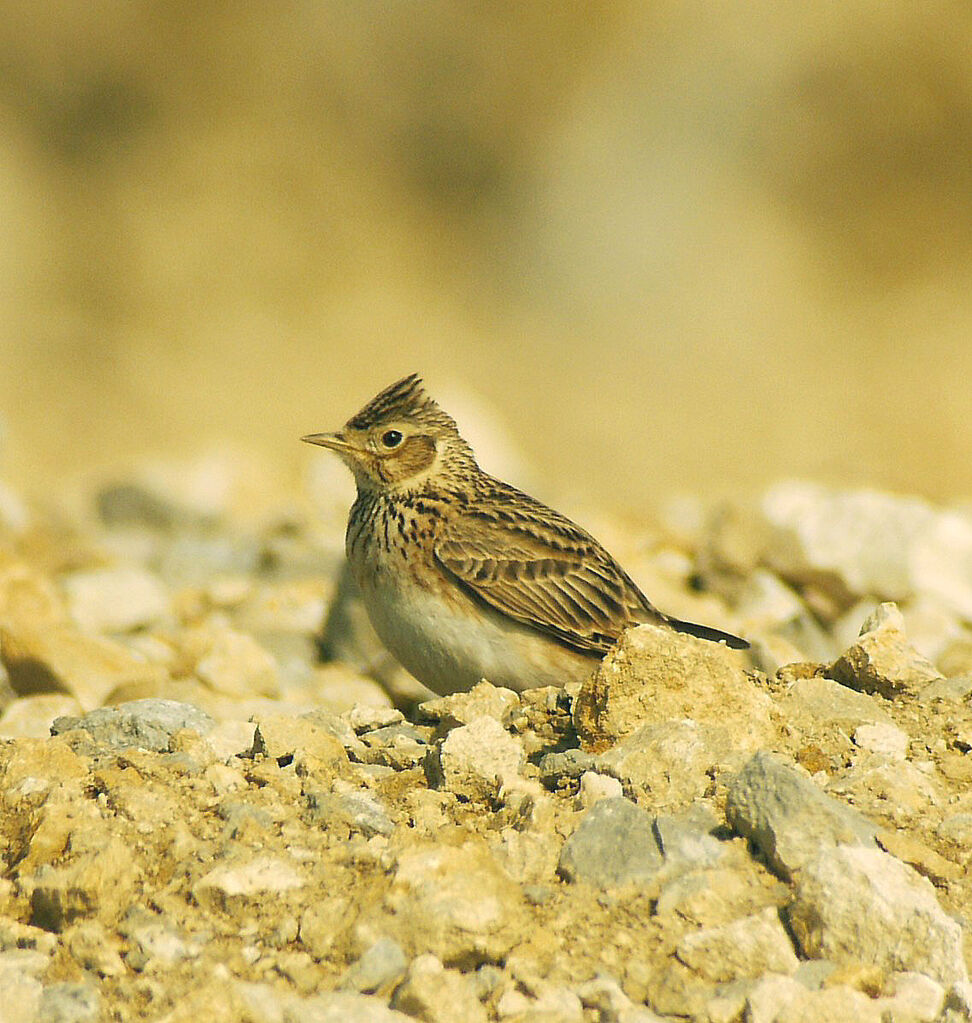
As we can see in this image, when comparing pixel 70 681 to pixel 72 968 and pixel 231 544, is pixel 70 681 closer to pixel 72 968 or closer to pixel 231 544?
pixel 72 968

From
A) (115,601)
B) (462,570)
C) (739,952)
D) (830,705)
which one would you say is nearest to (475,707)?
(830,705)

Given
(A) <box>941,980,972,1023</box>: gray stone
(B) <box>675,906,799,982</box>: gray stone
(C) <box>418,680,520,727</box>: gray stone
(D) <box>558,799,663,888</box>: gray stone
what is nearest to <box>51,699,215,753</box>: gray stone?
(C) <box>418,680,520,727</box>: gray stone

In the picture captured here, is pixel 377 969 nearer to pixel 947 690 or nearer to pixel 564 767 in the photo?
pixel 564 767

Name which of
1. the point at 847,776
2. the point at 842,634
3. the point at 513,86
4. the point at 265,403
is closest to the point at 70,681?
the point at 847,776

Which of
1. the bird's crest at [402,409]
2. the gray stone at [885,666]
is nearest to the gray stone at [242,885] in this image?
the gray stone at [885,666]

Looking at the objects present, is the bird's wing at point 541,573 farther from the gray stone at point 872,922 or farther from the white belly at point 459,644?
the gray stone at point 872,922

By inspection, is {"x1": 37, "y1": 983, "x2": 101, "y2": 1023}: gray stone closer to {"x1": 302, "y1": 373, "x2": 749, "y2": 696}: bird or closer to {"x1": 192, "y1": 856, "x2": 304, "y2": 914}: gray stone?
{"x1": 192, "y1": 856, "x2": 304, "y2": 914}: gray stone

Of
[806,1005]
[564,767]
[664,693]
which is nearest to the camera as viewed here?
[806,1005]
